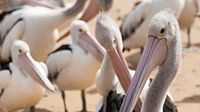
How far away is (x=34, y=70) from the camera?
320 inches

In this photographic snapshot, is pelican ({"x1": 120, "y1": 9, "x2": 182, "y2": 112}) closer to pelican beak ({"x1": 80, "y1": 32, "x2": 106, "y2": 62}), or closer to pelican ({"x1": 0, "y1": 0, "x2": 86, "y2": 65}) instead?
pelican beak ({"x1": 80, "y1": 32, "x2": 106, "y2": 62})

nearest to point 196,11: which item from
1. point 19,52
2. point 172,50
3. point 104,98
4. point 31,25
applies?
point 31,25

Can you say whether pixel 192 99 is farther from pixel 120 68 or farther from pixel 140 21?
pixel 120 68

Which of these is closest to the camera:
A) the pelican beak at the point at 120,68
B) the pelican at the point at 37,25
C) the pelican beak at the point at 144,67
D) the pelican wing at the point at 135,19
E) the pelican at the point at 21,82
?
the pelican beak at the point at 144,67

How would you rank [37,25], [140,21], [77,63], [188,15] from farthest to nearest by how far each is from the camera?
[188,15], [140,21], [37,25], [77,63]

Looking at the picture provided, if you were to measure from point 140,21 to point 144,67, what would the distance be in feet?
19.9

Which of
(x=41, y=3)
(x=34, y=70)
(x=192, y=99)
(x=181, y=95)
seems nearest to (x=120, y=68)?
(x=34, y=70)

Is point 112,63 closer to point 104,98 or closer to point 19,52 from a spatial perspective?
point 104,98

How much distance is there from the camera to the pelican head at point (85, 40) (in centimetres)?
856

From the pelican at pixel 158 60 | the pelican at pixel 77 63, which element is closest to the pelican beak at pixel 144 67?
the pelican at pixel 158 60

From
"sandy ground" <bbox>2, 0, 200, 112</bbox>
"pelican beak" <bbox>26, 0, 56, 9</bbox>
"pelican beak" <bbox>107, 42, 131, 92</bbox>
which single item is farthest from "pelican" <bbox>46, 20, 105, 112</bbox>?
"pelican beak" <bbox>26, 0, 56, 9</bbox>

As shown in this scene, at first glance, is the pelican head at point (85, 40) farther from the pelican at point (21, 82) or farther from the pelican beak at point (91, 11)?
the pelican beak at point (91, 11)

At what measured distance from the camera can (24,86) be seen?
8.26m

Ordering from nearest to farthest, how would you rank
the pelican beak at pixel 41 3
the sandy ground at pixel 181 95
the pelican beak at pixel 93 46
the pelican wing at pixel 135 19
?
the pelican beak at pixel 93 46, the sandy ground at pixel 181 95, the pelican wing at pixel 135 19, the pelican beak at pixel 41 3
